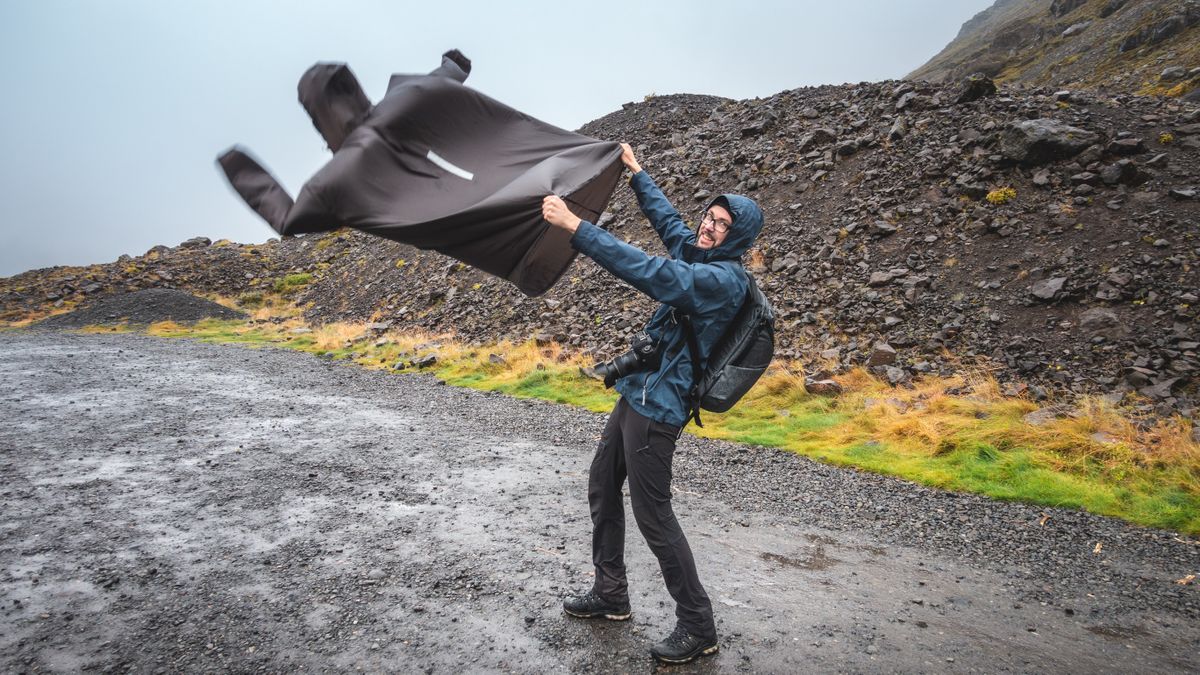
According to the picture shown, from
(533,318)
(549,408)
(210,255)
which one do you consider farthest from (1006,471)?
(210,255)

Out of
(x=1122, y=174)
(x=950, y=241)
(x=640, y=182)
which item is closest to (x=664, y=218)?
(x=640, y=182)

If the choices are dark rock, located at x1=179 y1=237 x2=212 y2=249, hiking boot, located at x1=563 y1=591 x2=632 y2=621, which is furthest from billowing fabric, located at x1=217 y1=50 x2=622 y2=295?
dark rock, located at x1=179 y1=237 x2=212 y2=249

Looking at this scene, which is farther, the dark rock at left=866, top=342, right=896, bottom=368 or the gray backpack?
the dark rock at left=866, top=342, right=896, bottom=368

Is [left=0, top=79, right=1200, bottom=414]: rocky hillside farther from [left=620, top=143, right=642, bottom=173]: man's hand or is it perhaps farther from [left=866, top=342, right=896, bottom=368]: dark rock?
[left=620, top=143, right=642, bottom=173]: man's hand

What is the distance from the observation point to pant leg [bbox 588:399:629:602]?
3.88 m

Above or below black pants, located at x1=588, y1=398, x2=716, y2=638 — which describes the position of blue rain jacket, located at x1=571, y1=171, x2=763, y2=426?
above

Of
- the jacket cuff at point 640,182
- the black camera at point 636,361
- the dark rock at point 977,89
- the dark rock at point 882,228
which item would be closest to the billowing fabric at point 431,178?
the jacket cuff at point 640,182

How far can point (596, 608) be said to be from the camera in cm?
404

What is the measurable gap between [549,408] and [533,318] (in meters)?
7.46

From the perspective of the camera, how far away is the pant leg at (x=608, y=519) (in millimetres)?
3879

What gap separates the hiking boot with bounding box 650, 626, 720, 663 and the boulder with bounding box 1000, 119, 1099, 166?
15.0 m

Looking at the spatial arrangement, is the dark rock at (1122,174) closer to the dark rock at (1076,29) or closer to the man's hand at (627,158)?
the man's hand at (627,158)

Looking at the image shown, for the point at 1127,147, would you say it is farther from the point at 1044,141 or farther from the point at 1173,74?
the point at 1173,74

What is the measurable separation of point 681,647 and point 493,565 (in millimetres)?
1848
